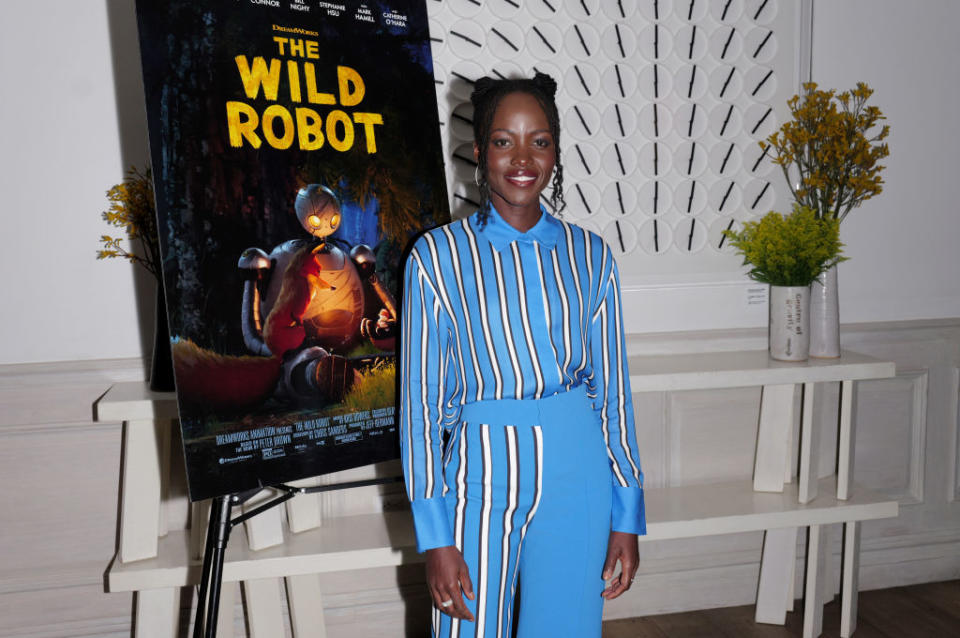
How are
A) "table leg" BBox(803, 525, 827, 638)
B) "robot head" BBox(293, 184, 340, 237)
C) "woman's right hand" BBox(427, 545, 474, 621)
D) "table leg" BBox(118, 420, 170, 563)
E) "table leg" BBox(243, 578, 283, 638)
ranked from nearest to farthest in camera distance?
"woman's right hand" BBox(427, 545, 474, 621)
"robot head" BBox(293, 184, 340, 237)
"table leg" BBox(118, 420, 170, 563)
"table leg" BBox(243, 578, 283, 638)
"table leg" BBox(803, 525, 827, 638)

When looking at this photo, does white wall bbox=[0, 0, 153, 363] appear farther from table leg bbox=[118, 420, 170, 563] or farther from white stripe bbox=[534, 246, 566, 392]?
white stripe bbox=[534, 246, 566, 392]

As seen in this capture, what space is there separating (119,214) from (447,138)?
2.82 feet

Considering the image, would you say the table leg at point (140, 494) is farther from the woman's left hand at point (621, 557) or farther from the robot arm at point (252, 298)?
the woman's left hand at point (621, 557)

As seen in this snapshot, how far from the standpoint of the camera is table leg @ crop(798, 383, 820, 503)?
2.26 meters

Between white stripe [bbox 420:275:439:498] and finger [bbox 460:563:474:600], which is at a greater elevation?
white stripe [bbox 420:275:439:498]

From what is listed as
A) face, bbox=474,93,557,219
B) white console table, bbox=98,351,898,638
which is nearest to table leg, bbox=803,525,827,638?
white console table, bbox=98,351,898,638

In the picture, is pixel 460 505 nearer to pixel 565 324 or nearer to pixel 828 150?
pixel 565 324

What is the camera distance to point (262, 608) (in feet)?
6.44

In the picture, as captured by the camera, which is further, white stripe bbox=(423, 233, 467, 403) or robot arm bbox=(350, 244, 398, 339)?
robot arm bbox=(350, 244, 398, 339)

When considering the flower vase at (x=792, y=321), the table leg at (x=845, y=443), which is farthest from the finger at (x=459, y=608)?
the table leg at (x=845, y=443)

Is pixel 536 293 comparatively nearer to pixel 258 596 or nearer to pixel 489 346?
pixel 489 346

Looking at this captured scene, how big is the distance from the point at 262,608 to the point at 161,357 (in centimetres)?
67

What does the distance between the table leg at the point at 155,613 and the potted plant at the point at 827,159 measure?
1842 millimetres

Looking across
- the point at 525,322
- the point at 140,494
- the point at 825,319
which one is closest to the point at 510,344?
the point at 525,322
